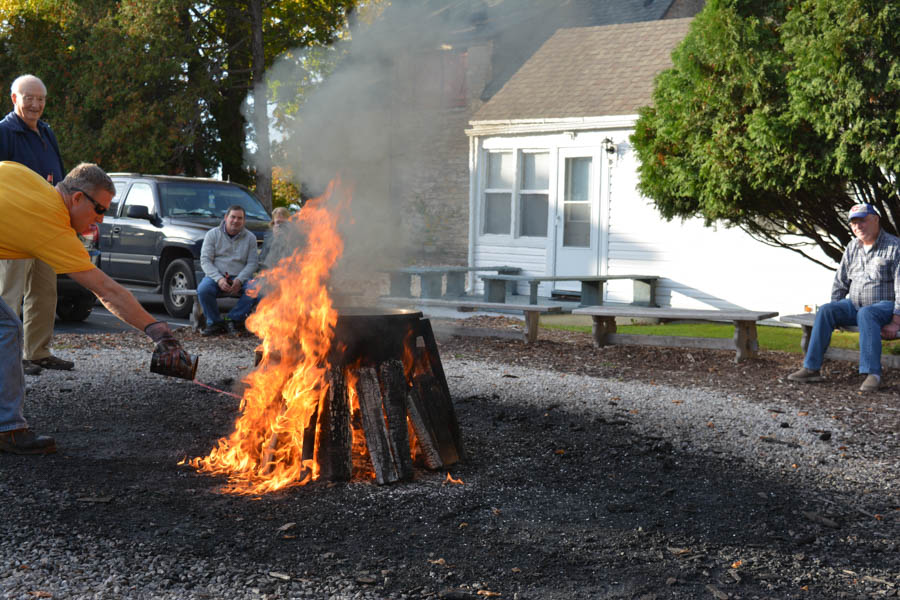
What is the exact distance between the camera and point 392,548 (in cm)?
385

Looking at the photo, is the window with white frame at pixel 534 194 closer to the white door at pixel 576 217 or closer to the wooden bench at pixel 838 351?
the white door at pixel 576 217

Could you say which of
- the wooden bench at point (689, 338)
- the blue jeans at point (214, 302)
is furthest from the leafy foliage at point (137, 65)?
the wooden bench at point (689, 338)

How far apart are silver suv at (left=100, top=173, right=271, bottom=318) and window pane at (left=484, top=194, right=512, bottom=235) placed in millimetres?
4785

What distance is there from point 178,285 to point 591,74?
794 cm

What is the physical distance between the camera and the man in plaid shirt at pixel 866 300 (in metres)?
7.56

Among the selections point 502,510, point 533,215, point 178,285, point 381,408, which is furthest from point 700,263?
point 502,510

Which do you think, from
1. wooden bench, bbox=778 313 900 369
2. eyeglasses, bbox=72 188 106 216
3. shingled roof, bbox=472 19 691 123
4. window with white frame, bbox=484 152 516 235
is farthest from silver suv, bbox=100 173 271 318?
eyeglasses, bbox=72 188 106 216

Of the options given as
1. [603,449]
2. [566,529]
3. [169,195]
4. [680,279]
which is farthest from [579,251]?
[566,529]

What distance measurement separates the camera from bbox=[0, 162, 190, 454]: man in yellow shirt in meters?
4.46

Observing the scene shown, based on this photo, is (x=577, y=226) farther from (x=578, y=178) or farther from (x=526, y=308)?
(x=526, y=308)

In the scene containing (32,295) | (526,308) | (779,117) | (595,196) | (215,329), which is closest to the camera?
(32,295)

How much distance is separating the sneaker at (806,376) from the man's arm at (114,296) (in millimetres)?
5580

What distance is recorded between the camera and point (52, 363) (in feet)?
24.9

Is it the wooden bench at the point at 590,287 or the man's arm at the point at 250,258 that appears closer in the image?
the man's arm at the point at 250,258
